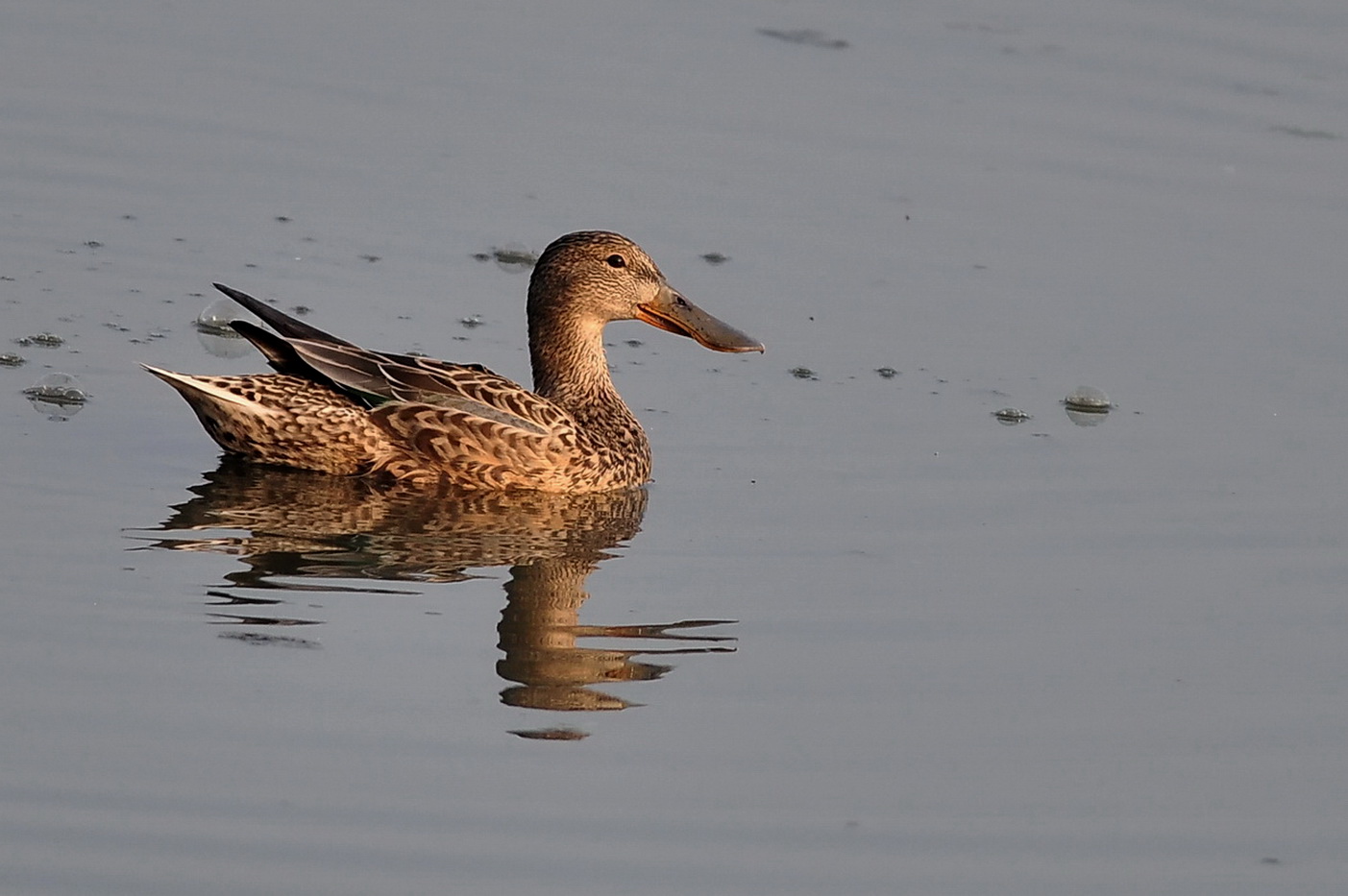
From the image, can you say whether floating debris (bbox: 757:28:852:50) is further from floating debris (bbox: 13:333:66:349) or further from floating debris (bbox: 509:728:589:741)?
floating debris (bbox: 509:728:589:741)

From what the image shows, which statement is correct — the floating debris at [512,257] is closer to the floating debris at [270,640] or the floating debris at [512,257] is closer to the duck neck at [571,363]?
the duck neck at [571,363]

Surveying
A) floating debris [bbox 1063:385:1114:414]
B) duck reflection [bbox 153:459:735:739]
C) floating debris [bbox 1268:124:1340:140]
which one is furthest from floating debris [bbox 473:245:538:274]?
floating debris [bbox 1268:124:1340:140]

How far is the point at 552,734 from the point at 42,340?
13.6 feet

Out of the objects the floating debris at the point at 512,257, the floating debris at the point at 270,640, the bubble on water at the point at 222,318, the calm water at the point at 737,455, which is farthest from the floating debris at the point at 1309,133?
the floating debris at the point at 270,640

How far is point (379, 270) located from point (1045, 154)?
12.1 ft

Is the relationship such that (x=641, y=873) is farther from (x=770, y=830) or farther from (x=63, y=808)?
(x=63, y=808)

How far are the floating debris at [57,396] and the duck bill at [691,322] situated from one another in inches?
85.8

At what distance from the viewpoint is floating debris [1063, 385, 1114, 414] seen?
9.58 meters

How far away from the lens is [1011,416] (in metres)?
9.45

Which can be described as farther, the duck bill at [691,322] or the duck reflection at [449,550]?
the duck bill at [691,322]

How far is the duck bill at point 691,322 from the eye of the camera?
951 centimetres

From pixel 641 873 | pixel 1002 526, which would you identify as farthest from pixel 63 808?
pixel 1002 526

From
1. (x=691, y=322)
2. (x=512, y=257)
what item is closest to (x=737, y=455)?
(x=691, y=322)

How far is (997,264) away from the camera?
36.2ft
